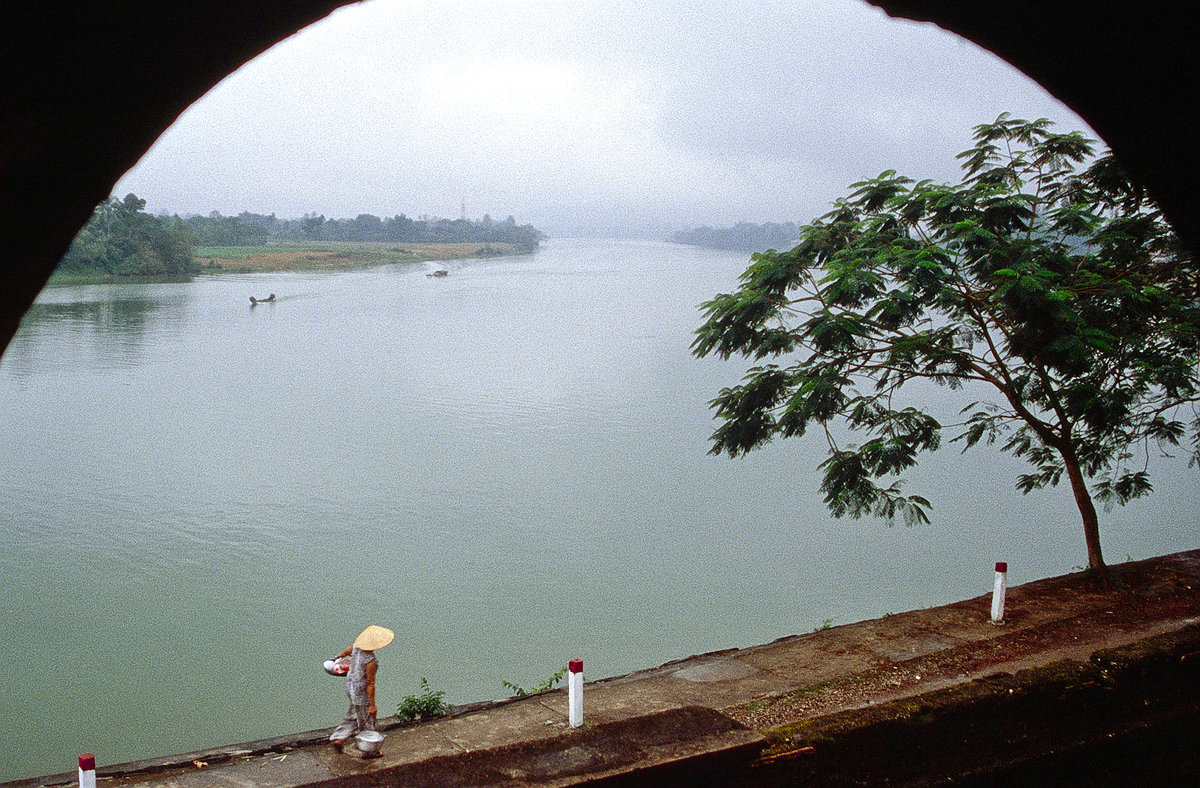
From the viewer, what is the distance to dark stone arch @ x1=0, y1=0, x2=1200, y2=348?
3.65 feet

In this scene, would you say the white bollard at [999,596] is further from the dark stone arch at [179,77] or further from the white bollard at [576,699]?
the dark stone arch at [179,77]

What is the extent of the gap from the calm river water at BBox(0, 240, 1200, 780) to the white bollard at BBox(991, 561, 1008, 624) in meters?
3.53

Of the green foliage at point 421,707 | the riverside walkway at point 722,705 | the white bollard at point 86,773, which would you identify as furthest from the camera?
the green foliage at point 421,707

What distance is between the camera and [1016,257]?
6.18 metres

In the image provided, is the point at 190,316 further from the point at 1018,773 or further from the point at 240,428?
the point at 1018,773

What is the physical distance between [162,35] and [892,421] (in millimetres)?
6190

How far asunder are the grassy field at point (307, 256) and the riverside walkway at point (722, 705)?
3426 cm

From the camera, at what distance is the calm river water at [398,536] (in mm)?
8555

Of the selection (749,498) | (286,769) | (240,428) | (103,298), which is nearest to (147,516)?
(240,428)

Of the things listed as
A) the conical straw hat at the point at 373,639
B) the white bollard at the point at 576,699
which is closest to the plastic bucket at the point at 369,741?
the conical straw hat at the point at 373,639

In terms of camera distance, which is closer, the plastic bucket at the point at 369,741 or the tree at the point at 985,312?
the plastic bucket at the point at 369,741

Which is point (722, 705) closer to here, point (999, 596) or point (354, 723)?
point (354, 723)

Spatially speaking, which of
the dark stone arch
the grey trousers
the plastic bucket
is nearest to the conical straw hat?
the grey trousers

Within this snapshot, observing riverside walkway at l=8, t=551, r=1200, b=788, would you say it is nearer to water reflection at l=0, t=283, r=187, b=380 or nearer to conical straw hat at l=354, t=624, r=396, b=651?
conical straw hat at l=354, t=624, r=396, b=651
